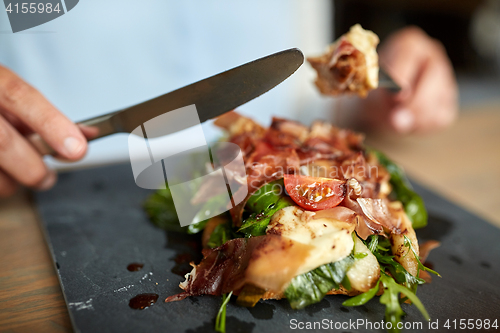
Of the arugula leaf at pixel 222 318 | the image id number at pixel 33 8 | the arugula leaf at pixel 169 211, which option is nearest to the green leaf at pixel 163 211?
the arugula leaf at pixel 169 211

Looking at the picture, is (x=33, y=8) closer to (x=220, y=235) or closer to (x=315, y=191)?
(x=220, y=235)

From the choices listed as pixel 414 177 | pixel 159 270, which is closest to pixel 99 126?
pixel 159 270

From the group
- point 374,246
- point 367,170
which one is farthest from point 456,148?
point 374,246

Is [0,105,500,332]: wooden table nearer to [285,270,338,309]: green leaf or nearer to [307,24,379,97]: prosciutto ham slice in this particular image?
[285,270,338,309]: green leaf

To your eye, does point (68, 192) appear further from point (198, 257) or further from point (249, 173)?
point (249, 173)

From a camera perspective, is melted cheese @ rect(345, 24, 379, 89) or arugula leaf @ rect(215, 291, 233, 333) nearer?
arugula leaf @ rect(215, 291, 233, 333)

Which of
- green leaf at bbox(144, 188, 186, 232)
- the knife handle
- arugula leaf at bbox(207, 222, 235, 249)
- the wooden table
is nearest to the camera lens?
the wooden table

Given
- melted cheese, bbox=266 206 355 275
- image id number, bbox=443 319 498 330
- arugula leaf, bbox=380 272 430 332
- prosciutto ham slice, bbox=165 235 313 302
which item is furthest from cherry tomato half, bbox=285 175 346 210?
image id number, bbox=443 319 498 330
